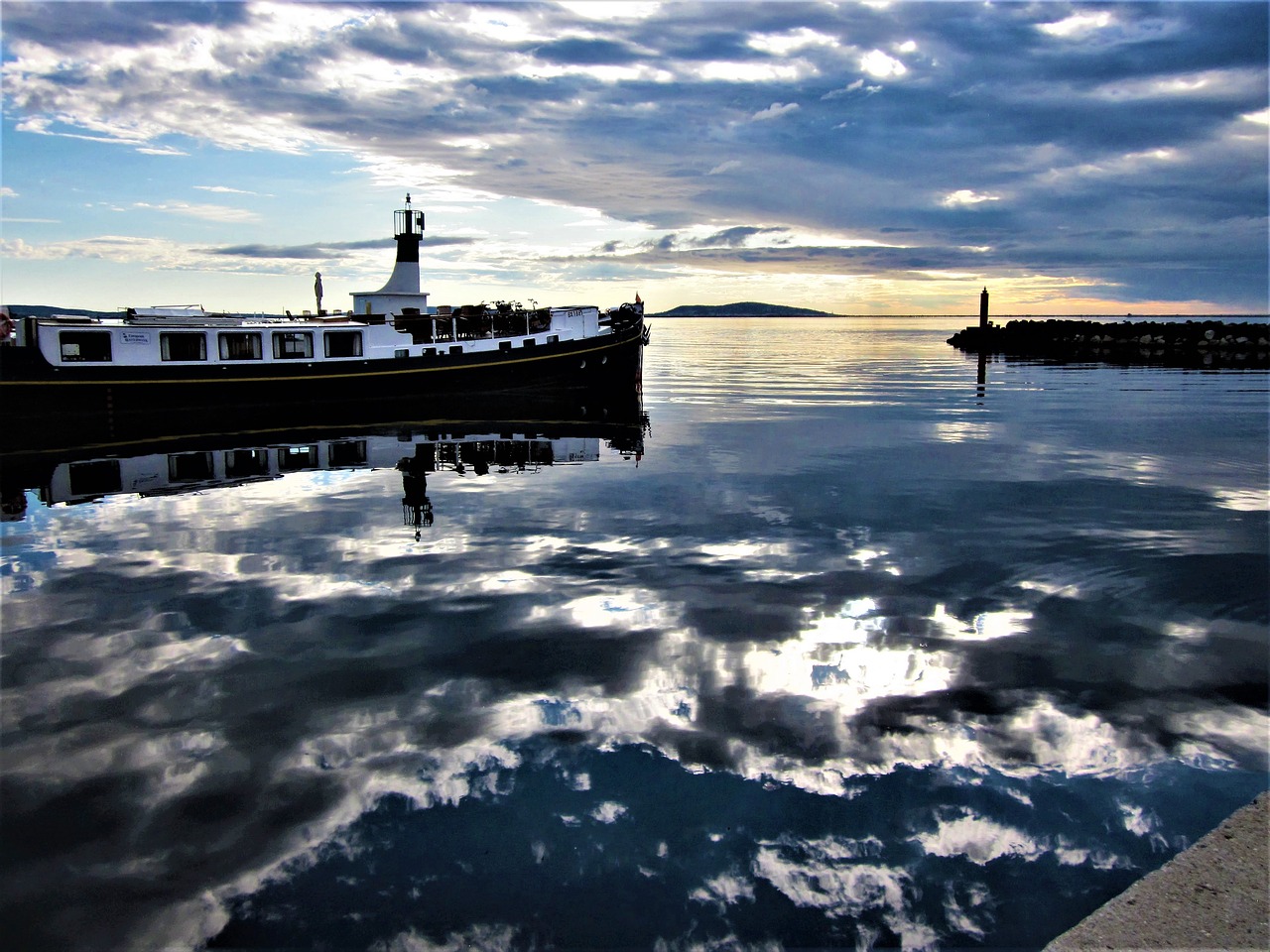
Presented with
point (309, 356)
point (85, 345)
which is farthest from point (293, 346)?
point (85, 345)

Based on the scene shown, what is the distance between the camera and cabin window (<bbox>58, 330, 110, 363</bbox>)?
1425 inches

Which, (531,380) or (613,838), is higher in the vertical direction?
(531,380)

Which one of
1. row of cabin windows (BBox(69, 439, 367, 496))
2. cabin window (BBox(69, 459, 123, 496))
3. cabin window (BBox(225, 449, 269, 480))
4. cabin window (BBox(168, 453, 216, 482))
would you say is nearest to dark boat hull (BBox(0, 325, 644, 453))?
cabin window (BBox(69, 459, 123, 496))

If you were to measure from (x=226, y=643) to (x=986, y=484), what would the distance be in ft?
57.0

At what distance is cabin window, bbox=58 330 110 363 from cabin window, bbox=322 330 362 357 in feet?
29.7

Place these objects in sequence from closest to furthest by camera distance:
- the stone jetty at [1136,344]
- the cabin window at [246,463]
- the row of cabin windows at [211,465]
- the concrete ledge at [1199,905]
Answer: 1. the concrete ledge at [1199,905]
2. the row of cabin windows at [211,465]
3. the cabin window at [246,463]
4. the stone jetty at [1136,344]

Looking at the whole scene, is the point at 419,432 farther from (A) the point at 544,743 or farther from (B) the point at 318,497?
(A) the point at 544,743

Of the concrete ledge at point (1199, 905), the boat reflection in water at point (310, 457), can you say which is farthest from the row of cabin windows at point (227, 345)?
the concrete ledge at point (1199, 905)

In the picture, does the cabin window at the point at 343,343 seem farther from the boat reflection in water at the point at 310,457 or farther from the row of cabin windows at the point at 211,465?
the row of cabin windows at the point at 211,465

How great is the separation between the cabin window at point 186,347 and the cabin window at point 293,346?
3.00 metres

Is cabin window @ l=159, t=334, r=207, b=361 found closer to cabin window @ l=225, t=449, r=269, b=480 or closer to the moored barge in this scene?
the moored barge

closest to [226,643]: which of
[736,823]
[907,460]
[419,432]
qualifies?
[736,823]

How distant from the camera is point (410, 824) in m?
6.72

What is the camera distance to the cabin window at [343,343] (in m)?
41.1
